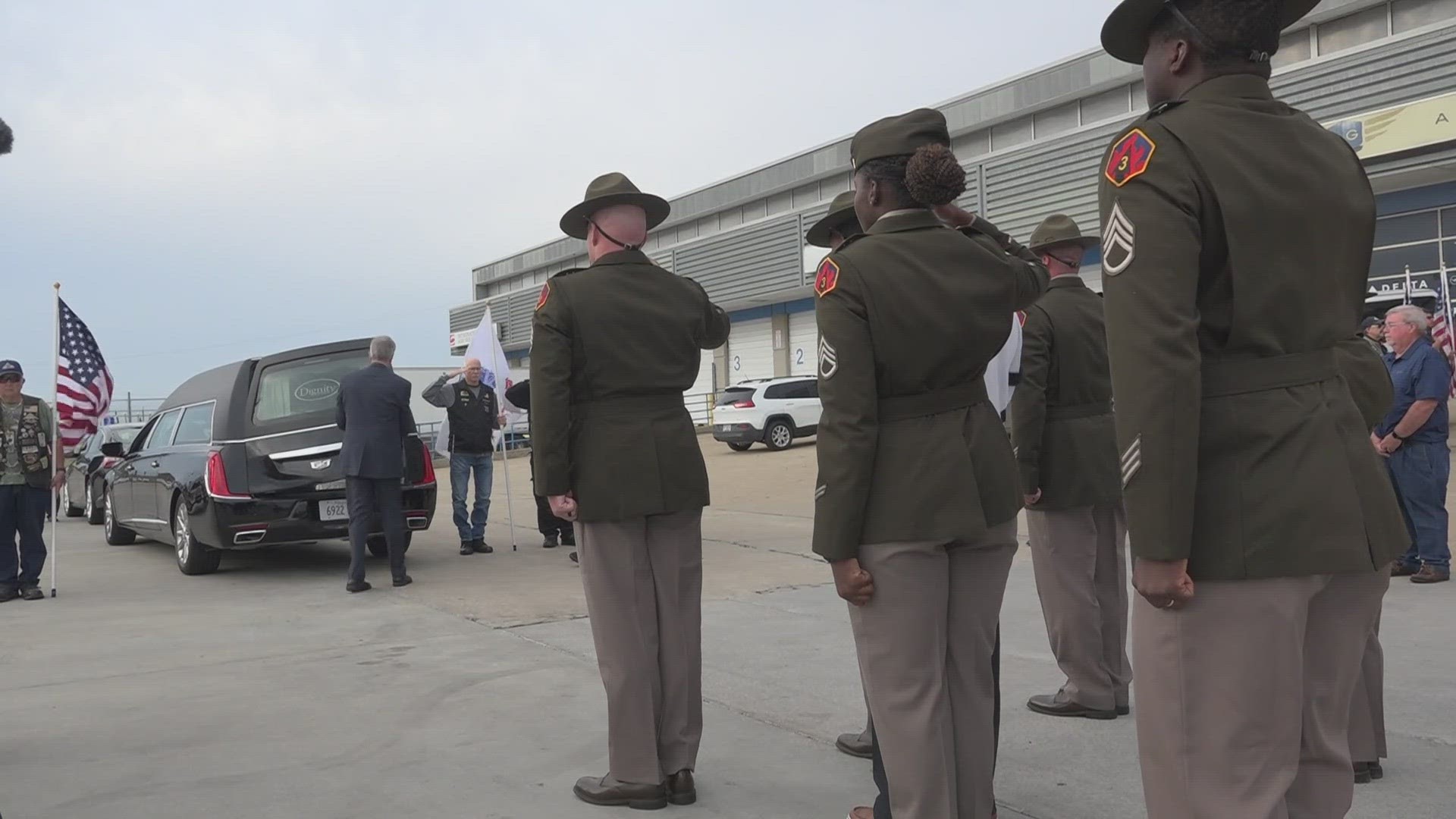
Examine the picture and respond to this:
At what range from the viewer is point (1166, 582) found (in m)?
2.22

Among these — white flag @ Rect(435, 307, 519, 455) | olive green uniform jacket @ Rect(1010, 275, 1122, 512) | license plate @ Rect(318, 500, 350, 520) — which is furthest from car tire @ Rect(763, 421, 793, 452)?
olive green uniform jacket @ Rect(1010, 275, 1122, 512)

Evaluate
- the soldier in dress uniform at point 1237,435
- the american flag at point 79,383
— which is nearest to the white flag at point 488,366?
the american flag at point 79,383

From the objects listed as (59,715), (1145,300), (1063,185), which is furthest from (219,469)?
(1063,185)

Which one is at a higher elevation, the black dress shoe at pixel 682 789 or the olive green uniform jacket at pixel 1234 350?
the olive green uniform jacket at pixel 1234 350

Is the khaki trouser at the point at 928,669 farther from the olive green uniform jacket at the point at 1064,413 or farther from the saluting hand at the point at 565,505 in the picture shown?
the olive green uniform jacket at the point at 1064,413

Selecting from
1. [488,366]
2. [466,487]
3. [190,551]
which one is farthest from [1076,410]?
[488,366]

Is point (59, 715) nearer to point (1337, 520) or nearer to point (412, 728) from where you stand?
point (412, 728)

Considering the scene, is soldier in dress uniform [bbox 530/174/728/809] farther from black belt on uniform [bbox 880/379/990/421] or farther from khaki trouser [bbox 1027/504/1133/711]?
khaki trouser [bbox 1027/504/1133/711]

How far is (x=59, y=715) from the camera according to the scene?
5.30 meters

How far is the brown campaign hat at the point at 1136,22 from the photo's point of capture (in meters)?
2.31

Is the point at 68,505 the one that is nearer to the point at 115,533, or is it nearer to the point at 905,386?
the point at 115,533

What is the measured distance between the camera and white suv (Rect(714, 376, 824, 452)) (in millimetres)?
26188

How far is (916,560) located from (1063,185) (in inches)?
1194

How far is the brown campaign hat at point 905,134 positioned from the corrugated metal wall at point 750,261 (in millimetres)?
37706
